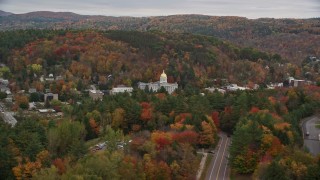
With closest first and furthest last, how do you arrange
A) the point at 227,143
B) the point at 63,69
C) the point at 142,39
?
the point at 227,143 → the point at 63,69 → the point at 142,39

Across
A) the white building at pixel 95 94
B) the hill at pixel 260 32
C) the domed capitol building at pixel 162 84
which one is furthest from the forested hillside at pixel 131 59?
the hill at pixel 260 32

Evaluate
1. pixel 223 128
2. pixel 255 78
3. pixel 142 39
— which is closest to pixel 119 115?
pixel 223 128

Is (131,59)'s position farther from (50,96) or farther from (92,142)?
(92,142)

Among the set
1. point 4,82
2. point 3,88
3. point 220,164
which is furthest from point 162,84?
point 220,164

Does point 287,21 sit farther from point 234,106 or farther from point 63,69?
point 234,106

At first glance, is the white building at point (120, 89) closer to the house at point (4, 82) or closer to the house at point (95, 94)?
the house at point (95, 94)
